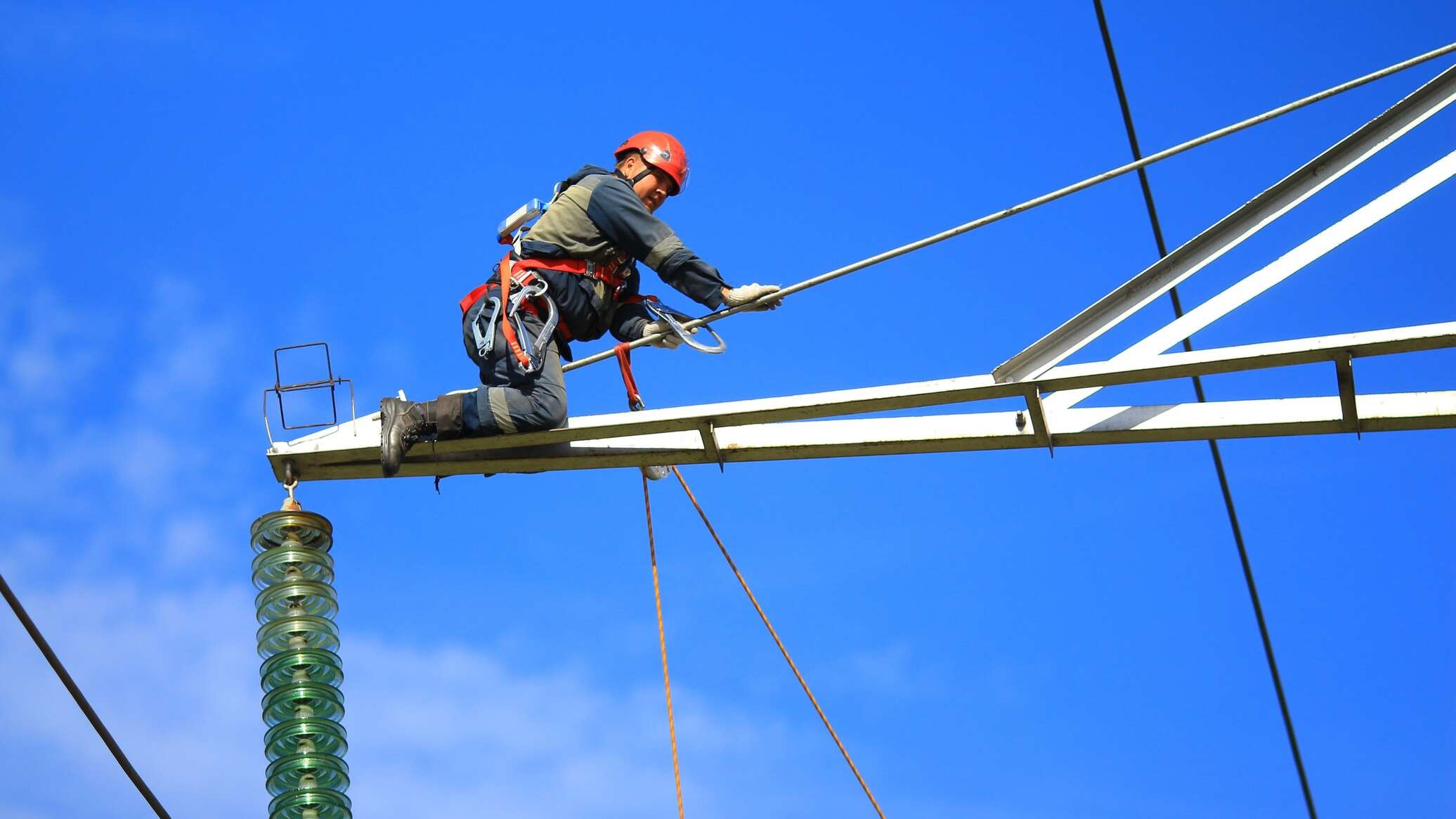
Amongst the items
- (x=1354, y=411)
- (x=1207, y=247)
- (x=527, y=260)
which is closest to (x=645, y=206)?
(x=527, y=260)

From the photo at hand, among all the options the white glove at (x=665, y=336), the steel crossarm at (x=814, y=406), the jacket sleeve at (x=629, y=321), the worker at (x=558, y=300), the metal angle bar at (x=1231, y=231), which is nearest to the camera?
the steel crossarm at (x=814, y=406)

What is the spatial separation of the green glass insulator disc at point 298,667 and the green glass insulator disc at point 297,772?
362 millimetres

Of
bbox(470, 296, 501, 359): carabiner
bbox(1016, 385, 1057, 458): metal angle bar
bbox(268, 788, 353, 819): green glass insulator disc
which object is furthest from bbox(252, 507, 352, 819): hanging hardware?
bbox(1016, 385, 1057, 458): metal angle bar

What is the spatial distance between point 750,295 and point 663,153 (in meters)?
1.33

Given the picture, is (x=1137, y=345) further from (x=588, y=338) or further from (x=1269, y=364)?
(x=588, y=338)

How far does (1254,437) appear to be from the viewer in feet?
29.7

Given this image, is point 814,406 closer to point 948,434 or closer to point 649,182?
point 948,434

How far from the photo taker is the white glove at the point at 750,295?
30.5 feet

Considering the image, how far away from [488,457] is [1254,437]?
3688mm

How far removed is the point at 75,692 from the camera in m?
8.80

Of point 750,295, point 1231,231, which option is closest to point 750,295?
point 750,295

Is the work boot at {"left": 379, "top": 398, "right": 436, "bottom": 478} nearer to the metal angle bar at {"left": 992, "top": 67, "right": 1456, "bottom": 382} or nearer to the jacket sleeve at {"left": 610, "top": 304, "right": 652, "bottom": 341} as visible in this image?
the jacket sleeve at {"left": 610, "top": 304, "right": 652, "bottom": 341}

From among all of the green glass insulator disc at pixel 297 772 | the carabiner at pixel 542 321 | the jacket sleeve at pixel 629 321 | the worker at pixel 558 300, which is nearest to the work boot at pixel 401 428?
the worker at pixel 558 300

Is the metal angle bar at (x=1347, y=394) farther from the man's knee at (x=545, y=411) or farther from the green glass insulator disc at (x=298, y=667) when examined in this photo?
the green glass insulator disc at (x=298, y=667)
